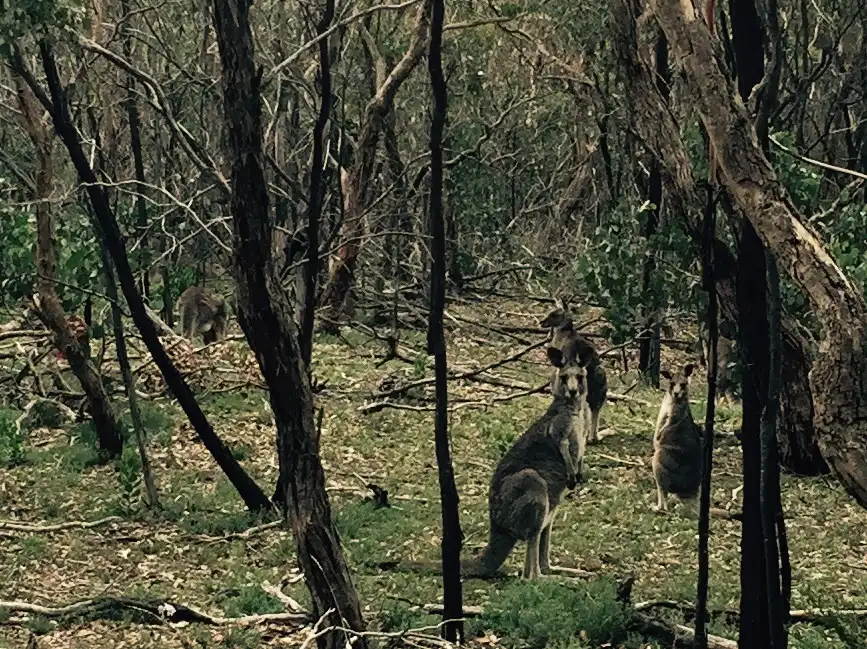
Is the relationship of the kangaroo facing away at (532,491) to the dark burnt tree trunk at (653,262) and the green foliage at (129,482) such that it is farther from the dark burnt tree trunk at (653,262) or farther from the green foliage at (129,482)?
the green foliage at (129,482)

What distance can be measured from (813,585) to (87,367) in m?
7.08

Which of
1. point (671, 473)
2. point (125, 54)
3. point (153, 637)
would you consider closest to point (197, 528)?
point (153, 637)

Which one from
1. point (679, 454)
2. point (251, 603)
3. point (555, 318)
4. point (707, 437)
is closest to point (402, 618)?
point (251, 603)

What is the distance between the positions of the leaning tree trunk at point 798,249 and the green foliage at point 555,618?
128 inches

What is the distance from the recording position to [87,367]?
39.0 ft

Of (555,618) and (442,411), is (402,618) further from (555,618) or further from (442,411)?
(442,411)

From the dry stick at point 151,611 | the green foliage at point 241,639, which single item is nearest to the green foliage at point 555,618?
the dry stick at point 151,611

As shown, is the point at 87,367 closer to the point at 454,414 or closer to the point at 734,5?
the point at 454,414

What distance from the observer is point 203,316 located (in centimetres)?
1698

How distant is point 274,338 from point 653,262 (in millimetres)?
5611

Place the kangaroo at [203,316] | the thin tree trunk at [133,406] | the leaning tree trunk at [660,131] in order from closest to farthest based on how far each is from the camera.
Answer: the leaning tree trunk at [660,131] → the thin tree trunk at [133,406] → the kangaroo at [203,316]

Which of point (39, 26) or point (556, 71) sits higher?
point (556, 71)

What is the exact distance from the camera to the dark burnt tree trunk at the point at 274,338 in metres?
6.01

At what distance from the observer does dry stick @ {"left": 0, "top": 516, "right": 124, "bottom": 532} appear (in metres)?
9.63
